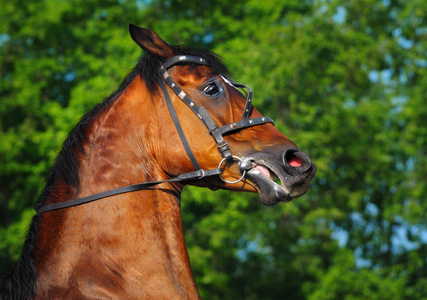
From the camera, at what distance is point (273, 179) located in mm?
3055

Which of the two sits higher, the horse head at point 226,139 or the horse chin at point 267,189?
the horse head at point 226,139

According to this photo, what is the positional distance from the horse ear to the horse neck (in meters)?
0.42

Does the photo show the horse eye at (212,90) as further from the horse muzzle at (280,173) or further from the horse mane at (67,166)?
the horse muzzle at (280,173)

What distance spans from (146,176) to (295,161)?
3.15 feet

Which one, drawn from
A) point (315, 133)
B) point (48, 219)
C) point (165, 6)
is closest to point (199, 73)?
point (48, 219)

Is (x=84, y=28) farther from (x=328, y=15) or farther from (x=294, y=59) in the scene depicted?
(x=328, y=15)

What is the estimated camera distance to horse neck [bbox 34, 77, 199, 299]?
2.87 meters

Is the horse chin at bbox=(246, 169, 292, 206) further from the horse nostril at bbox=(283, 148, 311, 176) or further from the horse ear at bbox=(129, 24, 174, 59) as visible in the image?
the horse ear at bbox=(129, 24, 174, 59)

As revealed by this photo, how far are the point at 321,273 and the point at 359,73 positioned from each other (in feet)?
26.8

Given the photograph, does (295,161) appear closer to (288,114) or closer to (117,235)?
(117,235)

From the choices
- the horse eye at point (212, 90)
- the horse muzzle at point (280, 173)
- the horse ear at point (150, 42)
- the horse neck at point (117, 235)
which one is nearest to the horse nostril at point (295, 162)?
the horse muzzle at point (280, 173)

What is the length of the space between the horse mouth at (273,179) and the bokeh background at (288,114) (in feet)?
37.5

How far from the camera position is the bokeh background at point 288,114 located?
1594cm

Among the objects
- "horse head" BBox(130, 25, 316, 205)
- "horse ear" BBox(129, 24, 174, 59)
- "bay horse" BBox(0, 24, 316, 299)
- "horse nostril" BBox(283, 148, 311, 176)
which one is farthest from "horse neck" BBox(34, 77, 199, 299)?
"horse nostril" BBox(283, 148, 311, 176)
